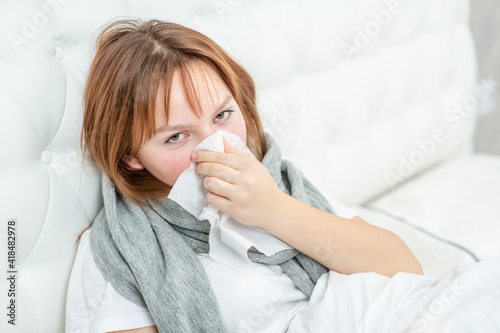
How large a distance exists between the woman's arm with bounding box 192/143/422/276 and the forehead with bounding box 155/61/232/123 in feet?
0.28

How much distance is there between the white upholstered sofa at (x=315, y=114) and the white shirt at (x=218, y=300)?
61mm

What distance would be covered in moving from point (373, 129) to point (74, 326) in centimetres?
114

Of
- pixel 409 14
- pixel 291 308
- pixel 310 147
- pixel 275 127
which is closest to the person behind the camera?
pixel 291 308

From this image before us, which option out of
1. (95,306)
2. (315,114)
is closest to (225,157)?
(95,306)

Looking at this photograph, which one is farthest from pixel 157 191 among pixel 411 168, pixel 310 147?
pixel 411 168

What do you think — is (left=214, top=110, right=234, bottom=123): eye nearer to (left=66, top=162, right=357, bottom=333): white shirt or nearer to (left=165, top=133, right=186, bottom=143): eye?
(left=165, top=133, right=186, bottom=143): eye

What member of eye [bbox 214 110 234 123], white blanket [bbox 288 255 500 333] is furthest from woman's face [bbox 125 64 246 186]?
white blanket [bbox 288 255 500 333]

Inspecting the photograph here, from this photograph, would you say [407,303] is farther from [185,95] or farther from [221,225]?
[185,95]

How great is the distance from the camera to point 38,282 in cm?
102

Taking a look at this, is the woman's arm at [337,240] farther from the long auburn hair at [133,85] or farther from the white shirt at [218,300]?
the long auburn hair at [133,85]

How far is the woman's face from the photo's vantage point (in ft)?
3.15

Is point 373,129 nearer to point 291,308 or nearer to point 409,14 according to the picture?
point 409,14

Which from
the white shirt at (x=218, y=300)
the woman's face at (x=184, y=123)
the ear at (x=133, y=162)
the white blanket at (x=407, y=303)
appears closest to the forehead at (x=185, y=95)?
the woman's face at (x=184, y=123)

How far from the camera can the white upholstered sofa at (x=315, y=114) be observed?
0.99 m
